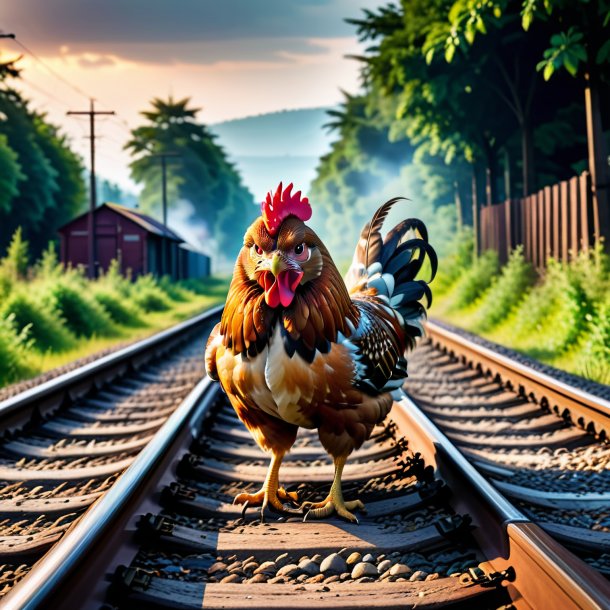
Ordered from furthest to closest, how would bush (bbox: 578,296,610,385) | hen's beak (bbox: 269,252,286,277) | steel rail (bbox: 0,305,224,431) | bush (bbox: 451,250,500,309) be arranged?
bush (bbox: 451,250,500,309)
bush (bbox: 578,296,610,385)
steel rail (bbox: 0,305,224,431)
hen's beak (bbox: 269,252,286,277)

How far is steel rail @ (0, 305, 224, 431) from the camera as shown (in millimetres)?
6008

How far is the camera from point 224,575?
10.5 ft

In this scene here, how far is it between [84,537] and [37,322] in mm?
10266

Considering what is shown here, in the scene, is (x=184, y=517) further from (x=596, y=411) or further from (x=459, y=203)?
(x=459, y=203)

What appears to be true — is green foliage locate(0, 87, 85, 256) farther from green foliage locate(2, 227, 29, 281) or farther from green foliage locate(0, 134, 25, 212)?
green foliage locate(2, 227, 29, 281)

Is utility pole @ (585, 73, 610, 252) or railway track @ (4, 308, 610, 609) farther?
utility pole @ (585, 73, 610, 252)

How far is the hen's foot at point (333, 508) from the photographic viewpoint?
383 centimetres

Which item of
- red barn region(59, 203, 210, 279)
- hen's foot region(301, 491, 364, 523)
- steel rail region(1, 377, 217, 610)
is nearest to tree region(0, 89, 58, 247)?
red barn region(59, 203, 210, 279)

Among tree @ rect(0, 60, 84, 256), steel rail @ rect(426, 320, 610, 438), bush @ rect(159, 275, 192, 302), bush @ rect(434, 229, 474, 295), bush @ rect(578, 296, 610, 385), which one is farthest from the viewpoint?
tree @ rect(0, 60, 84, 256)

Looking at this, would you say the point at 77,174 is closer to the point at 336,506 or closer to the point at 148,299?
the point at 148,299

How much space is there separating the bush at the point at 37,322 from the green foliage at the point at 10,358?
1057 mm

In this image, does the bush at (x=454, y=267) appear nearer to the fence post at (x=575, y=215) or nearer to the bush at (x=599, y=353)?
the fence post at (x=575, y=215)

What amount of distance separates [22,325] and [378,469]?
8.89 m

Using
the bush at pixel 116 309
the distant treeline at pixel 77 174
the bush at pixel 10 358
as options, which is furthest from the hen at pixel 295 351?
the distant treeline at pixel 77 174
